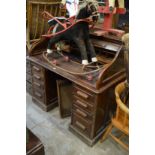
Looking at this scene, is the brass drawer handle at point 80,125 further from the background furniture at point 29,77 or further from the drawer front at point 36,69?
the background furniture at point 29,77

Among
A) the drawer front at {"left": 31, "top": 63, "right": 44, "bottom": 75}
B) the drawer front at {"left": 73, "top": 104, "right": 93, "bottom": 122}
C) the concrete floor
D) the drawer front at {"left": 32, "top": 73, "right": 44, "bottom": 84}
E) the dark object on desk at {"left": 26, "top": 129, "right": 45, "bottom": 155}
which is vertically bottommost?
the concrete floor

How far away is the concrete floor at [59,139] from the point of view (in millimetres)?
1573

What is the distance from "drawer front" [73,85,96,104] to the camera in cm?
138

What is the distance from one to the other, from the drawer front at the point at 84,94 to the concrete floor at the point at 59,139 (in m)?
0.47

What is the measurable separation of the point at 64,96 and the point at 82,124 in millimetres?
368

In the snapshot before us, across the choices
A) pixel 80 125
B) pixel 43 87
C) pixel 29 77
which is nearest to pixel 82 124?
pixel 80 125

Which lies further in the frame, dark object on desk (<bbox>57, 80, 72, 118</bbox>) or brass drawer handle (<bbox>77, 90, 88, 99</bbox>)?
dark object on desk (<bbox>57, 80, 72, 118</bbox>)

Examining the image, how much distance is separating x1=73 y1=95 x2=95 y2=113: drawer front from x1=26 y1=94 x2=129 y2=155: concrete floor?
1.21ft

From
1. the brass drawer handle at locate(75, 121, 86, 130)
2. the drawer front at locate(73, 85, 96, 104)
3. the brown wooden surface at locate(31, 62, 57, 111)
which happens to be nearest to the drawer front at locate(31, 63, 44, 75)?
the brown wooden surface at locate(31, 62, 57, 111)

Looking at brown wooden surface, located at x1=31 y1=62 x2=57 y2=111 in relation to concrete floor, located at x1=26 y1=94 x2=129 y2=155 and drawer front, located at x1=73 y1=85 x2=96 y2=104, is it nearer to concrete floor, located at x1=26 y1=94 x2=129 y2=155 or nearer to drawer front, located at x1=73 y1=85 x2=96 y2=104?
concrete floor, located at x1=26 y1=94 x2=129 y2=155
